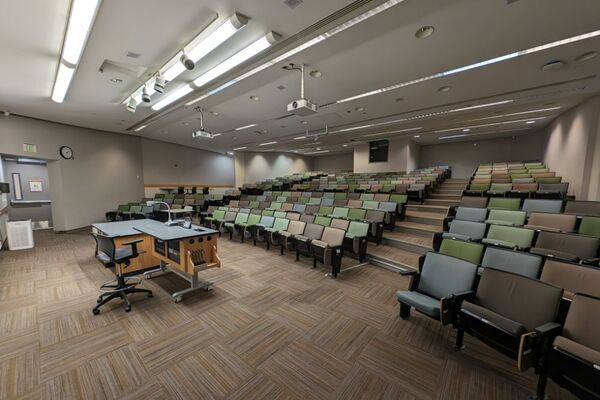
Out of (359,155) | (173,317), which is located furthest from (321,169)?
(173,317)

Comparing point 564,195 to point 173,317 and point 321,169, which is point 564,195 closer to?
point 173,317

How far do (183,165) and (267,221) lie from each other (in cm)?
816

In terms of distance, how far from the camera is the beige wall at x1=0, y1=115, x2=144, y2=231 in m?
6.55

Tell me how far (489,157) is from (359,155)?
7042 mm

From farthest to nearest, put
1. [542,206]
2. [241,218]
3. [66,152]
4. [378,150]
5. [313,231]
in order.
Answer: [378,150]
[66,152]
[241,218]
[313,231]
[542,206]

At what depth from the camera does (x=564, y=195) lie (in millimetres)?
5184

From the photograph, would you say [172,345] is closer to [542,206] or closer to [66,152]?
[542,206]

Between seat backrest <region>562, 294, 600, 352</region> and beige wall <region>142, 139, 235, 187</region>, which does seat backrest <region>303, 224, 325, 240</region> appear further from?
beige wall <region>142, 139, 235, 187</region>

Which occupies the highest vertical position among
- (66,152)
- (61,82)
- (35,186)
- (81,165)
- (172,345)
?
(61,82)

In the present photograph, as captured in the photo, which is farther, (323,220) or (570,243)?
(323,220)

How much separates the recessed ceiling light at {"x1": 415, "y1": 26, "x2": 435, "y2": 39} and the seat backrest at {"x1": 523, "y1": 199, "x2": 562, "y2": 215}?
379 cm

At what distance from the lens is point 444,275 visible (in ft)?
8.02

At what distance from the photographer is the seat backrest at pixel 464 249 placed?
2.70 metres

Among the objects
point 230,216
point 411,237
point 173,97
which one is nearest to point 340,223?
point 411,237
